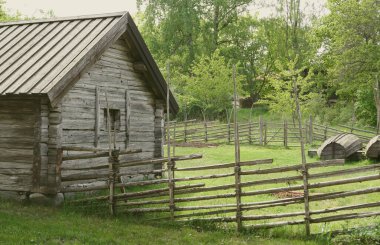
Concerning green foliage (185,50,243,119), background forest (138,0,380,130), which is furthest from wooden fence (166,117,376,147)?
green foliage (185,50,243,119)

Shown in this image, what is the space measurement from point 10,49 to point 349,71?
22.9m

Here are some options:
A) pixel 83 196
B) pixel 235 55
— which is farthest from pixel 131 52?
pixel 235 55

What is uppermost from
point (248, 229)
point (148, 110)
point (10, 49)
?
point (10, 49)

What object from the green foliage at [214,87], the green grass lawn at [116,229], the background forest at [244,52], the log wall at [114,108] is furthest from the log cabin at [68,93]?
the green foliage at [214,87]

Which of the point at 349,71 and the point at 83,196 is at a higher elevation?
the point at 349,71

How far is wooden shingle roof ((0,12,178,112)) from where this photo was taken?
34.9 feet

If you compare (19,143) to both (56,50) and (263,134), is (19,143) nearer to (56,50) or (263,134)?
(56,50)

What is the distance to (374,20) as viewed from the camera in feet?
93.5

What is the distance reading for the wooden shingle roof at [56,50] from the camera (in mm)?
10648

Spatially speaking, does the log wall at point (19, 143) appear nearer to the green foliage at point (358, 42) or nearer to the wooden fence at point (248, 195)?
the wooden fence at point (248, 195)

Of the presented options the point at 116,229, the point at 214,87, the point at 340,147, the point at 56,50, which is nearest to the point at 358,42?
the point at 214,87

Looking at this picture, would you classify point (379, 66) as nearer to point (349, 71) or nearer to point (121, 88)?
point (349, 71)

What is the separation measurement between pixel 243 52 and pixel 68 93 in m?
35.9

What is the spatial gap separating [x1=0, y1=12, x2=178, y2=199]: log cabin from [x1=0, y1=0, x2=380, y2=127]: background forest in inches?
747
